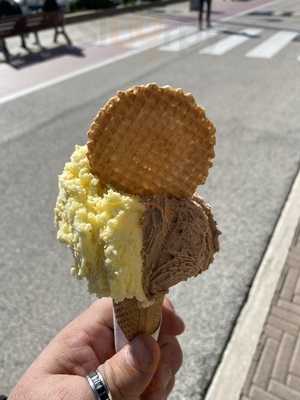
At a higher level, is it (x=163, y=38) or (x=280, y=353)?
(x=163, y=38)

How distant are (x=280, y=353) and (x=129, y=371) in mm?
1825

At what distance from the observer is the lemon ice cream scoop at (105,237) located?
159cm

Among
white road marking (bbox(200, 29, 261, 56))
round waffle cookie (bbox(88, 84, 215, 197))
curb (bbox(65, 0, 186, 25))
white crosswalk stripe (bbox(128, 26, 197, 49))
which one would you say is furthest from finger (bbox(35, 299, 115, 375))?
curb (bbox(65, 0, 186, 25))

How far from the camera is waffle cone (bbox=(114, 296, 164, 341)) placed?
1.92 m

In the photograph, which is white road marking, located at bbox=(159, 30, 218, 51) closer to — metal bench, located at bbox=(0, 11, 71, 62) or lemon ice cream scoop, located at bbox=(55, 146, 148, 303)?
metal bench, located at bbox=(0, 11, 71, 62)

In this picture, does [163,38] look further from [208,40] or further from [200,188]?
[200,188]

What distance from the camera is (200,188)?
536 centimetres

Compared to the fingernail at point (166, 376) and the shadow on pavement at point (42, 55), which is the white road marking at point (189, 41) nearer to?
the shadow on pavement at point (42, 55)

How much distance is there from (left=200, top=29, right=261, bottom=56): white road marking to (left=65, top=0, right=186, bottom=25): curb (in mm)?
7185

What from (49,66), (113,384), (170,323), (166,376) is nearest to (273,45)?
(49,66)

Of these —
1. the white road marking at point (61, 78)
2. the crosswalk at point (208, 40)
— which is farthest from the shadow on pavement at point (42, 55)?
the white road marking at point (61, 78)

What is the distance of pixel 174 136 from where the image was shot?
1699 millimetres

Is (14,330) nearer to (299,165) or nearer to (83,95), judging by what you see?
(299,165)

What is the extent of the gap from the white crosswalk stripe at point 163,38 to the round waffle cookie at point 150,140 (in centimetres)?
1271
